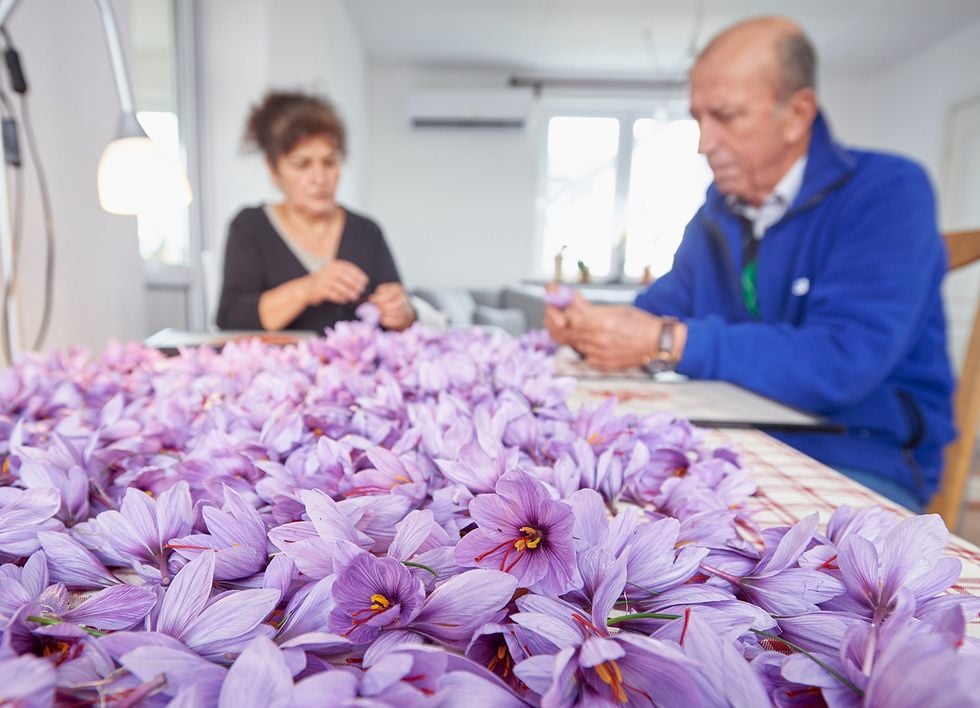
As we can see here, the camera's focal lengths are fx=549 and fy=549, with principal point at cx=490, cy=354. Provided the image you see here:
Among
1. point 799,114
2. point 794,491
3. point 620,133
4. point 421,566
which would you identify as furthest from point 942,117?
point 421,566

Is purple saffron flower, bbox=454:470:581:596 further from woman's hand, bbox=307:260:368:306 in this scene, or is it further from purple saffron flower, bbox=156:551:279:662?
woman's hand, bbox=307:260:368:306

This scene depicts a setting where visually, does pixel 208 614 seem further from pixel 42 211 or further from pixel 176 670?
pixel 42 211

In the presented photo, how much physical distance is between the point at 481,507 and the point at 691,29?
19.3 ft

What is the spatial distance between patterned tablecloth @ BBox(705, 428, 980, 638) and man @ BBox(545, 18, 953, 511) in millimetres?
274

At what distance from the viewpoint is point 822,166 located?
1172 mm

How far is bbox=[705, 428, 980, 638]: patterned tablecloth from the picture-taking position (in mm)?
331

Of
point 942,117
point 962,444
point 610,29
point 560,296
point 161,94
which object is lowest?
point 962,444

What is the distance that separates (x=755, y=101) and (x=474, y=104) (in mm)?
5229

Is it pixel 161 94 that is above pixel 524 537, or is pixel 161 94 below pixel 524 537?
above

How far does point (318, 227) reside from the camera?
216 cm

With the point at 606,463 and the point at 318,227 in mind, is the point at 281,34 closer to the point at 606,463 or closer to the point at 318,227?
the point at 318,227

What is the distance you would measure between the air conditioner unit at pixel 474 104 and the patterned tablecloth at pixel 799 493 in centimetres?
594

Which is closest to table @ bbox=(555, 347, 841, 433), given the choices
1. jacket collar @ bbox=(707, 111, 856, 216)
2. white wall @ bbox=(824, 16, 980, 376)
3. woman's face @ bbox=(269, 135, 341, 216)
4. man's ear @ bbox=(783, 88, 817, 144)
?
jacket collar @ bbox=(707, 111, 856, 216)

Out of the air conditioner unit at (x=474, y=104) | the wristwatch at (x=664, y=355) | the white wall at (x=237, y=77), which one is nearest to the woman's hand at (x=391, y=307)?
the wristwatch at (x=664, y=355)
